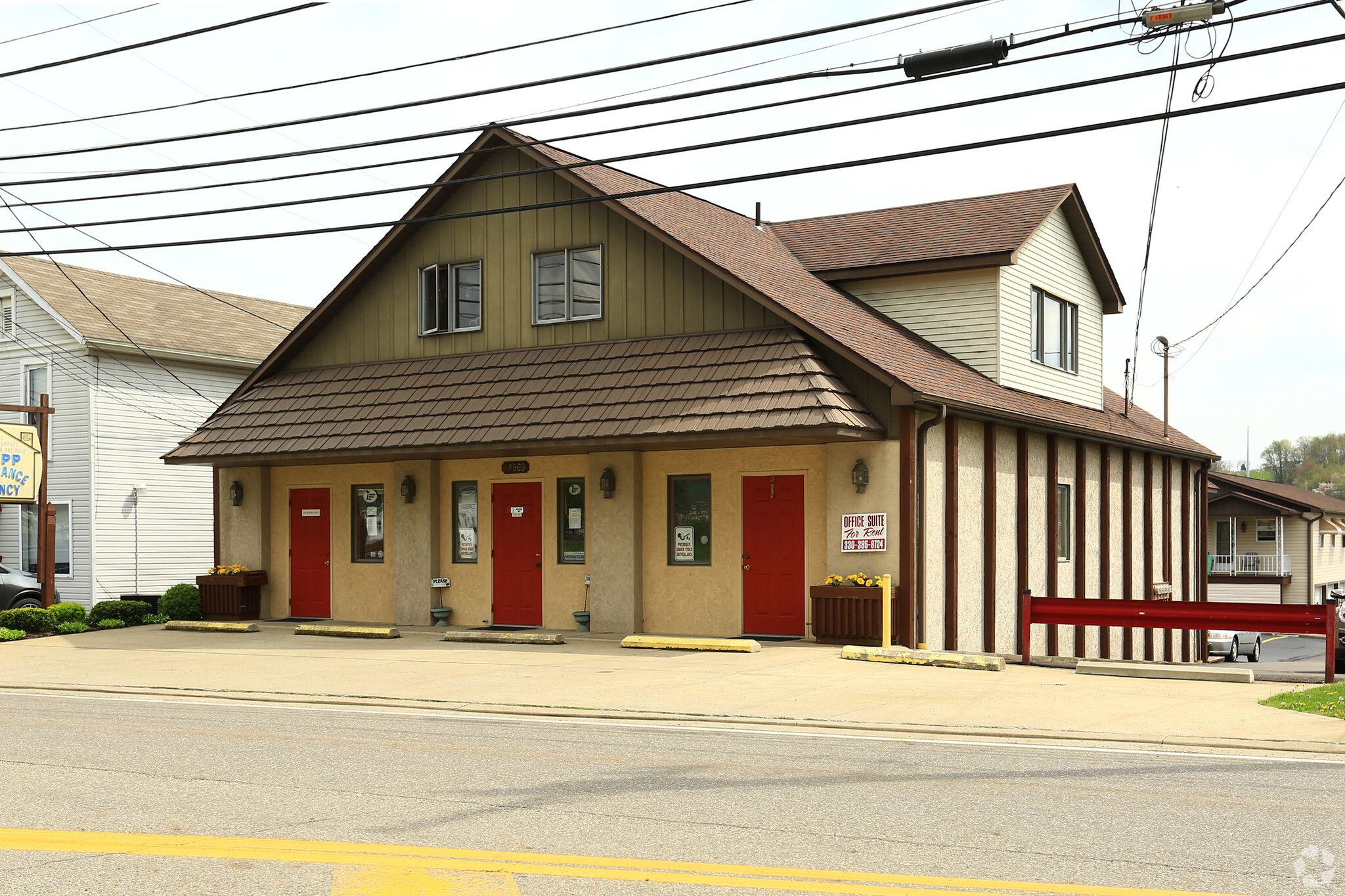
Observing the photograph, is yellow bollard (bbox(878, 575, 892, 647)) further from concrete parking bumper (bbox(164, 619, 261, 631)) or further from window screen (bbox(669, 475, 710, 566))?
concrete parking bumper (bbox(164, 619, 261, 631))

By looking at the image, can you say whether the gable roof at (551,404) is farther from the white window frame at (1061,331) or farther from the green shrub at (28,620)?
the white window frame at (1061,331)

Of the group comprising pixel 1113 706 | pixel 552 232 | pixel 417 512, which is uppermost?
pixel 552 232

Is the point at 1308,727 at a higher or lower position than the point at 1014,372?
lower

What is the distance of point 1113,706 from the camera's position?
12.1m

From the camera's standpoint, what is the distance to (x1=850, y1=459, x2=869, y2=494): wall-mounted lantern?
1786cm

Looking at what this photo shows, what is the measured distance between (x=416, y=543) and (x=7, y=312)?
50.4 ft

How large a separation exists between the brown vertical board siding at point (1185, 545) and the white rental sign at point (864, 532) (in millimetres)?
13552

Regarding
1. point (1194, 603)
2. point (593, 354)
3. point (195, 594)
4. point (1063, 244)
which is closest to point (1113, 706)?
point (1194, 603)

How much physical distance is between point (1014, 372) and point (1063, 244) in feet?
12.1

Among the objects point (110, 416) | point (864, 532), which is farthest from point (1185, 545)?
point (110, 416)

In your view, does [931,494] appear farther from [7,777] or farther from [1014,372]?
[7,777]

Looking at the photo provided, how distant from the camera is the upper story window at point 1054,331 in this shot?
23656 mm

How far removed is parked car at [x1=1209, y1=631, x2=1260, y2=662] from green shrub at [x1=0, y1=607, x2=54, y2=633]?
29.2 m

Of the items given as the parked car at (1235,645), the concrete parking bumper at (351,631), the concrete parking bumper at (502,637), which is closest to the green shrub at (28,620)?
the concrete parking bumper at (351,631)
